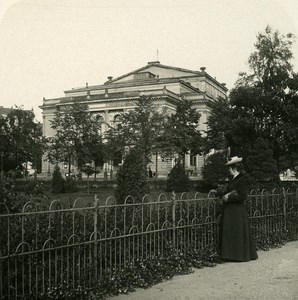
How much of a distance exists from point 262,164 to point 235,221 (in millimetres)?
20312

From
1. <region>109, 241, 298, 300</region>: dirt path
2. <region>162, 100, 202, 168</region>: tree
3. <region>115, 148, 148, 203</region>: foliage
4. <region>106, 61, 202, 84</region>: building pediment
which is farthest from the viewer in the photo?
<region>106, 61, 202, 84</region>: building pediment

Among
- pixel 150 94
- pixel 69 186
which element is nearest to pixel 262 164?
A: pixel 69 186

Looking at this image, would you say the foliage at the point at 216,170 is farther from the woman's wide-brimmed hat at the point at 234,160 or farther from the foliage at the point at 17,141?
the woman's wide-brimmed hat at the point at 234,160

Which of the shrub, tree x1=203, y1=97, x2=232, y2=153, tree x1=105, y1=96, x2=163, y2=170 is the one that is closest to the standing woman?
tree x1=105, y1=96, x2=163, y2=170

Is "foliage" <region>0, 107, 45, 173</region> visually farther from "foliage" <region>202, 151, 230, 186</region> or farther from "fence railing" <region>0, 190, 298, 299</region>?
"fence railing" <region>0, 190, 298, 299</region>

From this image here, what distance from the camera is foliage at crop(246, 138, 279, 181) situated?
87.4 ft

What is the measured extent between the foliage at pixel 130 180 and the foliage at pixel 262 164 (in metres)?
18.3

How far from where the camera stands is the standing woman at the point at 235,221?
23.1 ft

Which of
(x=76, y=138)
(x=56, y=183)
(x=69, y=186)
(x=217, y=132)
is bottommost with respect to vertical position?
(x=69, y=186)

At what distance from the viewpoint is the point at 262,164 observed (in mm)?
26609

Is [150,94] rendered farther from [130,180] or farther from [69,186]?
[130,180]

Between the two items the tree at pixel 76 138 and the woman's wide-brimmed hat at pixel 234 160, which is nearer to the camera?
the woman's wide-brimmed hat at pixel 234 160

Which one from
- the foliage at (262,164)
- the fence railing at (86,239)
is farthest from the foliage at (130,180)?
the foliage at (262,164)

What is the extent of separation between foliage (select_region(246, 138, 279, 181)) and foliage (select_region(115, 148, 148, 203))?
1827 centimetres
